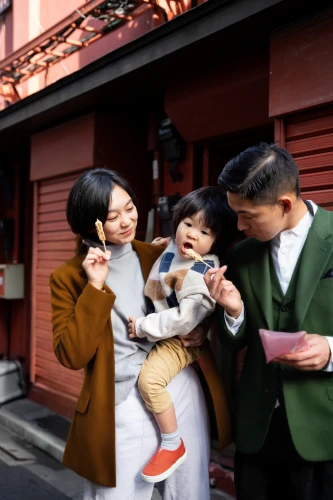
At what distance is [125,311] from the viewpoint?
2562 millimetres

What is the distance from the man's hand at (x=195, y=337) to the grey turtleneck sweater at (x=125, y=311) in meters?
0.17

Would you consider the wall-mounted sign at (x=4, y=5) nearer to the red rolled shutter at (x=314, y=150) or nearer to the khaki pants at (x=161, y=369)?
the red rolled shutter at (x=314, y=150)

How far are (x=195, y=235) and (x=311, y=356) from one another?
78cm

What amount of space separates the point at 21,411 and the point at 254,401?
217 inches

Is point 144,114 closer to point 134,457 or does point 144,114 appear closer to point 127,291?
point 127,291

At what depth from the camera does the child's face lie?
2469 mm

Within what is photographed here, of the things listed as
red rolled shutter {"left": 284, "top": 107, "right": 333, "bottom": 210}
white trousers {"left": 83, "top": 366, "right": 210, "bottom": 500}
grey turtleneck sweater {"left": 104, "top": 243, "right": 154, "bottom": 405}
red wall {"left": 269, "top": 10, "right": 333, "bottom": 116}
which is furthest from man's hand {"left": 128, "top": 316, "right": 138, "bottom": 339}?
red wall {"left": 269, "top": 10, "right": 333, "bottom": 116}

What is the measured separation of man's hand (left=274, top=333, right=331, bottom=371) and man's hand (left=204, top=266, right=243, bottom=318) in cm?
28

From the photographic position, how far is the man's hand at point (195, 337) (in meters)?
2.53

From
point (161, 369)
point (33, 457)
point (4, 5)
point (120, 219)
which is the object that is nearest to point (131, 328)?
point (161, 369)

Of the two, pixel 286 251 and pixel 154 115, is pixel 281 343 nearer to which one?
pixel 286 251

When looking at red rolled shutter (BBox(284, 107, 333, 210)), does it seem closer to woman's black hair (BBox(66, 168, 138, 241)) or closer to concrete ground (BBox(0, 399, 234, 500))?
woman's black hair (BBox(66, 168, 138, 241))

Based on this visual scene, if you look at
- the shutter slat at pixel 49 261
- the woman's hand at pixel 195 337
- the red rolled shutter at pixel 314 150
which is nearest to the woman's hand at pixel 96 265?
the woman's hand at pixel 195 337

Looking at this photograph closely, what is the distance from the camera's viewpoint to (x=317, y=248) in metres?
2.07
